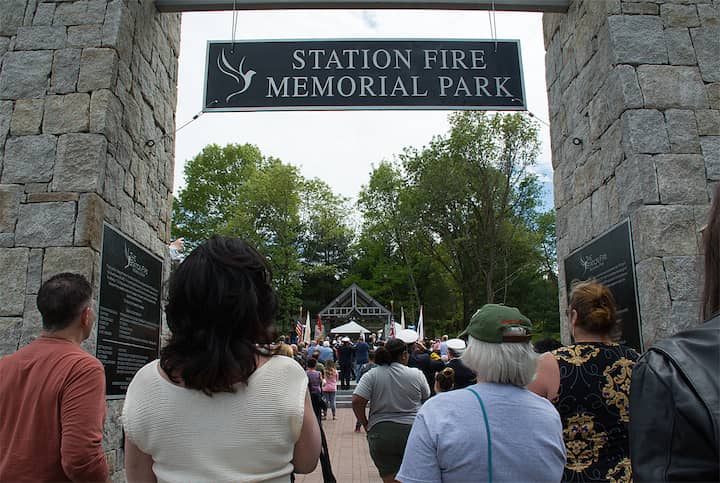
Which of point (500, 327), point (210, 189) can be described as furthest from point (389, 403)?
point (210, 189)

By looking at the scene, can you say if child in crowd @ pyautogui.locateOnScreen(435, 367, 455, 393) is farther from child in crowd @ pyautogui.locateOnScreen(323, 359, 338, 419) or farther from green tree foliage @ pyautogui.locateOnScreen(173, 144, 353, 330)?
green tree foliage @ pyautogui.locateOnScreen(173, 144, 353, 330)

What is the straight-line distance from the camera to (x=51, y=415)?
90.1 inches

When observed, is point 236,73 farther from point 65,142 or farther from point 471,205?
point 471,205

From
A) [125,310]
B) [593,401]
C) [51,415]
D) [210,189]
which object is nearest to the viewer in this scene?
[51,415]

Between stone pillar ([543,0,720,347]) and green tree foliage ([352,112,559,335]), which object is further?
green tree foliage ([352,112,559,335])

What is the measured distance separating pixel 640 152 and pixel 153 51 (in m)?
4.42

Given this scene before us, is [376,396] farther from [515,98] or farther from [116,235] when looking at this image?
[515,98]

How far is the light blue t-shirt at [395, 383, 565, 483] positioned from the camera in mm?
1791

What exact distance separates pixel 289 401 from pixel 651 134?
3811 mm

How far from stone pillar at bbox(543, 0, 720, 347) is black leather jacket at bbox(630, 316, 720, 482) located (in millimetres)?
3336

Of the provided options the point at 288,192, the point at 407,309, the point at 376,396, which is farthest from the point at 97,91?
the point at 407,309

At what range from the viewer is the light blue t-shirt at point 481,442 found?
179cm

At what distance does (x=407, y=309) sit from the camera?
3906 centimetres

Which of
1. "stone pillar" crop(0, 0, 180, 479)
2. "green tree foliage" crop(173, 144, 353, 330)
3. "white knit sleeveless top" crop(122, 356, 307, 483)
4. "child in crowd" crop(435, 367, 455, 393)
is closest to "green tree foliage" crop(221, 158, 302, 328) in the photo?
"green tree foliage" crop(173, 144, 353, 330)
